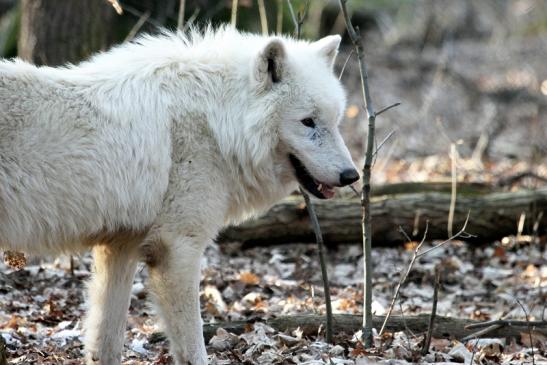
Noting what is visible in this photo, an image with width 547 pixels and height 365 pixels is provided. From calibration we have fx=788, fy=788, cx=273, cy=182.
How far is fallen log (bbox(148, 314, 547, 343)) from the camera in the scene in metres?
5.87

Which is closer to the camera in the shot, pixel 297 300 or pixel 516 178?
pixel 297 300

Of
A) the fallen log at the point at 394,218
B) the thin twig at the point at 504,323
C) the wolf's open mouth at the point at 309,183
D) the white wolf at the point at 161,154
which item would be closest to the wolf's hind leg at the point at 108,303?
the white wolf at the point at 161,154

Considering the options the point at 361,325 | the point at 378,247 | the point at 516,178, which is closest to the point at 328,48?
the point at 361,325

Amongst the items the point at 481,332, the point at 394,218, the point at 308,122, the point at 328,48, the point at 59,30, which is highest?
the point at 59,30

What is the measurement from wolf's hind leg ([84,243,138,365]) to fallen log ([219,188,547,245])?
11.1 ft

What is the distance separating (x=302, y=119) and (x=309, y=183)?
42 cm

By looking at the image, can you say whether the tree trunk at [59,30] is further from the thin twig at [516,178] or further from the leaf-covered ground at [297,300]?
the thin twig at [516,178]

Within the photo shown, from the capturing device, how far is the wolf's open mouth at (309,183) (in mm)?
5090

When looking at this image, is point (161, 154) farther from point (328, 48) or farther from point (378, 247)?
point (378, 247)

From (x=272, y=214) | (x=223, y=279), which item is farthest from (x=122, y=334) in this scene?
(x=272, y=214)

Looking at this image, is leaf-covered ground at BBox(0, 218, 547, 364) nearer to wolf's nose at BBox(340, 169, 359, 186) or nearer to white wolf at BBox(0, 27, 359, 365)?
white wolf at BBox(0, 27, 359, 365)

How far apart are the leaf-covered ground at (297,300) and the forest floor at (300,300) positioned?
0.03 feet

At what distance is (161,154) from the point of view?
468 cm

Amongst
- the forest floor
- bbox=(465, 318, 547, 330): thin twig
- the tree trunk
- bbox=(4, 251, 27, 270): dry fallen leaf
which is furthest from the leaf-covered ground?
the tree trunk
